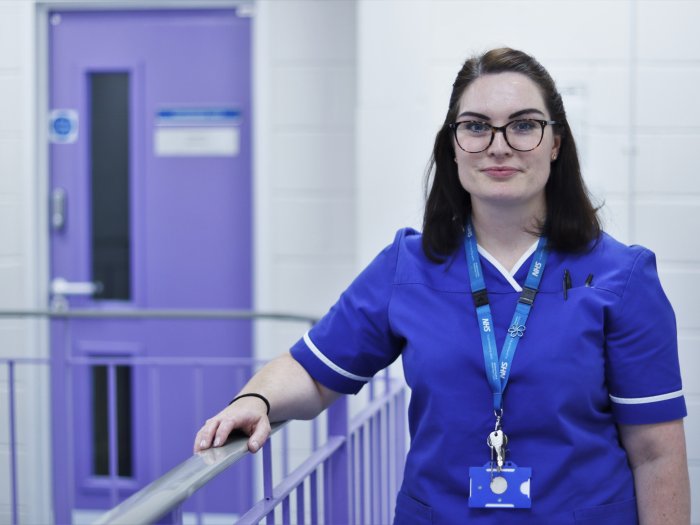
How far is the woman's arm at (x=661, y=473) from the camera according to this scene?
4.41 ft

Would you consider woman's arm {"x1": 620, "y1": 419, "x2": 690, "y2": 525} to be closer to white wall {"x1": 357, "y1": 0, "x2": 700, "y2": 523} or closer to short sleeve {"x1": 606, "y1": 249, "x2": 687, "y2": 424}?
short sleeve {"x1": 606, "y1": 249, "x2": 687, "y2": 424}

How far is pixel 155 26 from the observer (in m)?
3.32

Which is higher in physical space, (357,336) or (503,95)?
(503,95)

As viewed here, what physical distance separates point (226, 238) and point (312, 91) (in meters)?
0.61

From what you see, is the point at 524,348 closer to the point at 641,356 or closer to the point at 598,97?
the point at 641,356

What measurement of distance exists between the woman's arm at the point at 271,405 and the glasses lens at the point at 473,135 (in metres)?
0.46

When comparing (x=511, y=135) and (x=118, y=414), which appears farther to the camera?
(x=118, y=414)

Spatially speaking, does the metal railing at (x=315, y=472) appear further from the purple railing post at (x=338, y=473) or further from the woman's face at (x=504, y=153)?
the woman's face at (x=504, y=153)

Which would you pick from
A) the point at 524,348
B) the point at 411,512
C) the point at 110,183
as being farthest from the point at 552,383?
the point at 110,183

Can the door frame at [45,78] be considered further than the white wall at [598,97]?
Yes

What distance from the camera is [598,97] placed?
9.04ft

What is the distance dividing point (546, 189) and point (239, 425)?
60 cm

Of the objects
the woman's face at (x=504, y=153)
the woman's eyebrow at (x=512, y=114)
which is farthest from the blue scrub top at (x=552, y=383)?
the woman's eyebrow at (x=512, y=114)

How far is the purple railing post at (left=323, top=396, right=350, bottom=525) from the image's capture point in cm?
178
